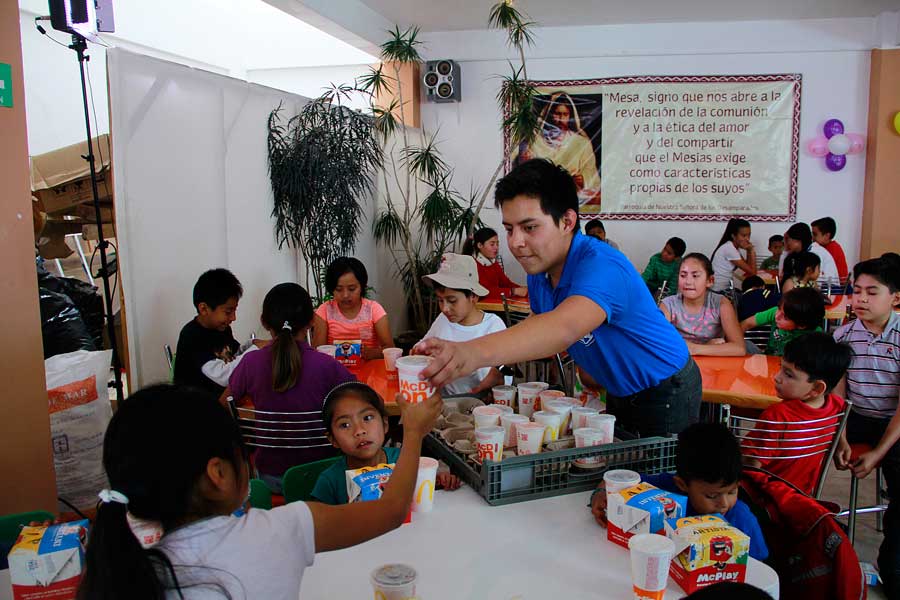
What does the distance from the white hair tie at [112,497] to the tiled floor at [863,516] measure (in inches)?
111

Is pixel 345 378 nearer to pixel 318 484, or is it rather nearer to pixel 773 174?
pixel 318 484

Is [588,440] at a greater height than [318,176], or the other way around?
[318,176]

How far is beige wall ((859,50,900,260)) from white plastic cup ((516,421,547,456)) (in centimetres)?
702

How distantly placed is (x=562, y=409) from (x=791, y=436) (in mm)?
999

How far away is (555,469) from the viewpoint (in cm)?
177

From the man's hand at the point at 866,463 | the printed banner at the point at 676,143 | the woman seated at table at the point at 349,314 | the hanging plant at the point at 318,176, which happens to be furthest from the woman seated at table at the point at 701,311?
the printed banner at the point at 676,143

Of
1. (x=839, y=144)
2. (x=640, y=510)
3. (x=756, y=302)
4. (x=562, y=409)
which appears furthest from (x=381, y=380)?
(x=839, y=144)

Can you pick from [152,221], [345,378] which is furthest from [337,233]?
[345,378]

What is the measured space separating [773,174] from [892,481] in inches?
225

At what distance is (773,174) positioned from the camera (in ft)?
25.3

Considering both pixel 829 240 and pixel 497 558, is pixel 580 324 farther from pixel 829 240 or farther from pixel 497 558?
pixel 829 240

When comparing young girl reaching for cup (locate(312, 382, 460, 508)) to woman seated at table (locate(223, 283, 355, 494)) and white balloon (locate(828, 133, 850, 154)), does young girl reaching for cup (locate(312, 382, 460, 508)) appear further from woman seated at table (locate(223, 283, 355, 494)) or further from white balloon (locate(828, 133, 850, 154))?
white balloon (locate(828, 133, 850, 154))

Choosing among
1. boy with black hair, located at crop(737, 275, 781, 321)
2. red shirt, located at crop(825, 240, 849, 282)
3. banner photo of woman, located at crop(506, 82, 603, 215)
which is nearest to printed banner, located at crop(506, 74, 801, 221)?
banner photo of woman, located at crop(506, 82, 603, 215)

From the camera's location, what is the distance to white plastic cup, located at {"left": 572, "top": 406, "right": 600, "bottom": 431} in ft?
6.14
